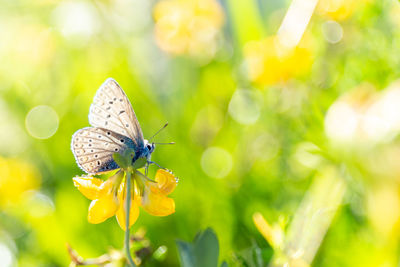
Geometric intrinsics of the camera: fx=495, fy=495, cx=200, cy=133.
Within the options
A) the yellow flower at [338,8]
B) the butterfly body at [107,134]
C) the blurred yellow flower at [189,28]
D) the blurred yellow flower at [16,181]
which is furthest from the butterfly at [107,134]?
the blurred yellow flower at [189,28]

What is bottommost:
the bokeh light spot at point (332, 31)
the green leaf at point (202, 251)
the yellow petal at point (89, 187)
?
the bokeh light spot at point (332, 31)

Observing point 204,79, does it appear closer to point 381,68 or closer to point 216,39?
point 216,39

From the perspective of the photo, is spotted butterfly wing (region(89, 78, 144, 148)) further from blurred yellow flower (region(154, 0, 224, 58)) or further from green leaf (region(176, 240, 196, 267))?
blurred yellow flower (region(154, 0, 224, 58))

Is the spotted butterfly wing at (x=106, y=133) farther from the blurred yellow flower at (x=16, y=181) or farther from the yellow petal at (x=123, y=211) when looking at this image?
the blurred yellow flower at (x=16, y=181)

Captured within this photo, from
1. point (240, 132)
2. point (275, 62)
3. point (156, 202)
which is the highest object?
point (156, 202)

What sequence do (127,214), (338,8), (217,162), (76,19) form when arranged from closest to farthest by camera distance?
(127,214) → (338,8) → (217,162) → (76,19)

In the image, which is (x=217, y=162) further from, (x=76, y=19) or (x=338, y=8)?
(x=76, y=19)

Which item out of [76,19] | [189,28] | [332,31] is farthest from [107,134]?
[76,19]
